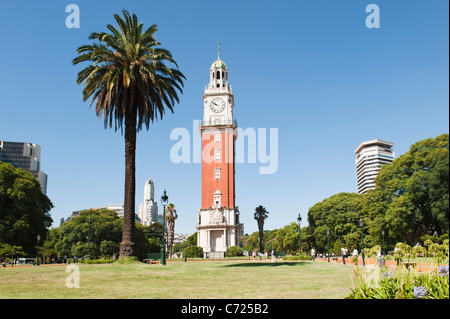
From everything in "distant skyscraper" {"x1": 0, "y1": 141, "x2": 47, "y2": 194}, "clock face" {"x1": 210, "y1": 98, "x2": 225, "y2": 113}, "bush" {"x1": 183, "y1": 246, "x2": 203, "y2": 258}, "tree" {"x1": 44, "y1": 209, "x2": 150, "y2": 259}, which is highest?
"distant skyscraper" {"x1": 0, "y1": 141, "x2": 47, "y2": 194}

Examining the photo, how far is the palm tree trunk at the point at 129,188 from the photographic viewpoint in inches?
1001

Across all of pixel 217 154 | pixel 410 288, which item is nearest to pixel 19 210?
pixel 217 154

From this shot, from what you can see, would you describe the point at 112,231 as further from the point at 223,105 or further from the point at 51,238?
the point at 223,105

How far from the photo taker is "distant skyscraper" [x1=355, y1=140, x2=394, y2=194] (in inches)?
6309

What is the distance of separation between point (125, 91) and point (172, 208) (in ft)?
212

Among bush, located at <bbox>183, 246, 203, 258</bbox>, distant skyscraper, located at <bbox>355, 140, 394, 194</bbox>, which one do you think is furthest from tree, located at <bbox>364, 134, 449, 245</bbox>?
distant skyscraper, located at <bbox>355, 140, 394, 194</bbox>

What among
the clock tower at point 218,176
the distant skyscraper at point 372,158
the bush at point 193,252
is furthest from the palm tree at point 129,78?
the distant skyscraper at point 372,158

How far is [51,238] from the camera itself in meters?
76.9

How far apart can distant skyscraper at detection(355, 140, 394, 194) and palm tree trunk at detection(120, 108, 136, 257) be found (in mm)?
147004

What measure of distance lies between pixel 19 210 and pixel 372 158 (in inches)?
5727

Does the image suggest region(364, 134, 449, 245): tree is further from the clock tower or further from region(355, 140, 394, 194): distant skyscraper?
region(355, 140, 394, 194): distant skyscraper

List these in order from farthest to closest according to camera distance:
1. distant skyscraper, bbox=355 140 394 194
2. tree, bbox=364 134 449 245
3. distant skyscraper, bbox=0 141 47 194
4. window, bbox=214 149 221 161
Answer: distant skyscraper, bbox=0 141 47 194, distant skyscraper, bbox=355 140 394 194, window, bbox=214 149 221 161, tree, bbox=364 134 449 245

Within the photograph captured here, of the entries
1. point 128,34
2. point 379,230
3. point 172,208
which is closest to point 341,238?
Result: point 379,230

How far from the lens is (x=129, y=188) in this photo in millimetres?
25828
